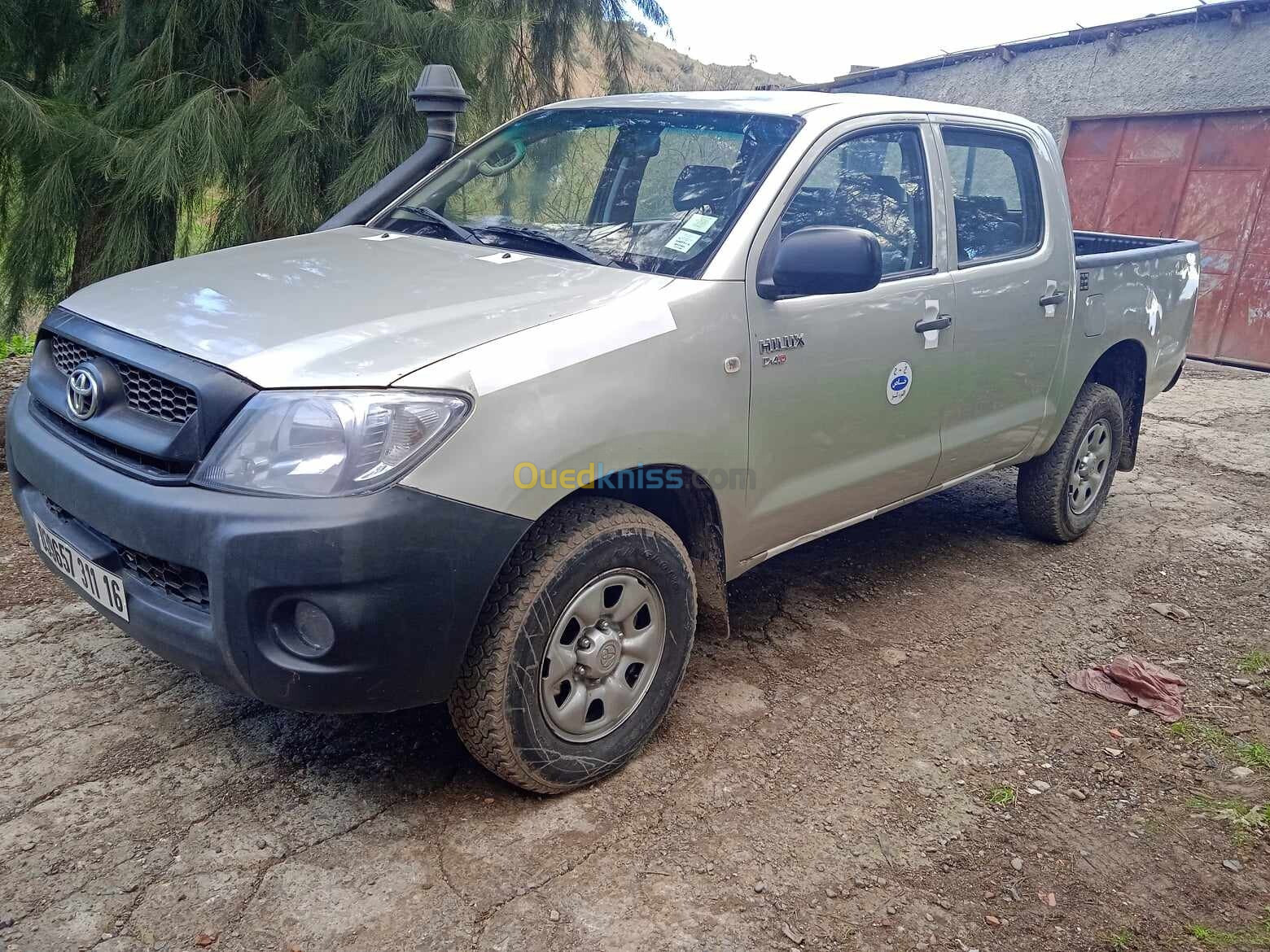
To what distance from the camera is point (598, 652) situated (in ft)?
8.64

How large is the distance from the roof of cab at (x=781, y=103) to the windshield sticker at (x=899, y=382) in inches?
32.4

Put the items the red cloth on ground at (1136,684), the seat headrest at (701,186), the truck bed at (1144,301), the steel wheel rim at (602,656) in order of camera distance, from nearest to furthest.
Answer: the steel wheel rim at (602,656) < the seat headrest at (701,186) < the red cloth on ground at (1136,684) < the truck bed at (1144,301)

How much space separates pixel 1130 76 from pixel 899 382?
857cm

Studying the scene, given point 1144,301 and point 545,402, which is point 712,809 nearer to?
point 545,402

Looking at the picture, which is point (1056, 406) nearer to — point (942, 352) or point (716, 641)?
point (942, 352)

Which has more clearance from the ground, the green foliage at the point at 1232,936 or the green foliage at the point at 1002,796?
the green foliage at the point at 1232,936

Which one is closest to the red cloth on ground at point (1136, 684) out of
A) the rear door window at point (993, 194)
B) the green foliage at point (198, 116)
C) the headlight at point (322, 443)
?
the rear door window at point (993, 194)

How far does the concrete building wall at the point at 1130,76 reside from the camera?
9.12 m

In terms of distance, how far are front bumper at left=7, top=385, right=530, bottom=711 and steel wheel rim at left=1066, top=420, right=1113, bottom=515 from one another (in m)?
3.30

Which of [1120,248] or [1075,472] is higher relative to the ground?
[1120,248]

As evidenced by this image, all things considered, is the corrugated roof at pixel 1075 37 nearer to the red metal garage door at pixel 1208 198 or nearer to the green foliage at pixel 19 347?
the red metal garage door at pixel 1208 198

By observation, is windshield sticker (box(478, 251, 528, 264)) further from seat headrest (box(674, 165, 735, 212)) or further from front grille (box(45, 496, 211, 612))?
front grille (box(45, 496, 211, 612))

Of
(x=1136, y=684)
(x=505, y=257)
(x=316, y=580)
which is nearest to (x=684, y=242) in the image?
(x=505, y=257)

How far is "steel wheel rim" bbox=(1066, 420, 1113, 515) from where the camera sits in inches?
183
